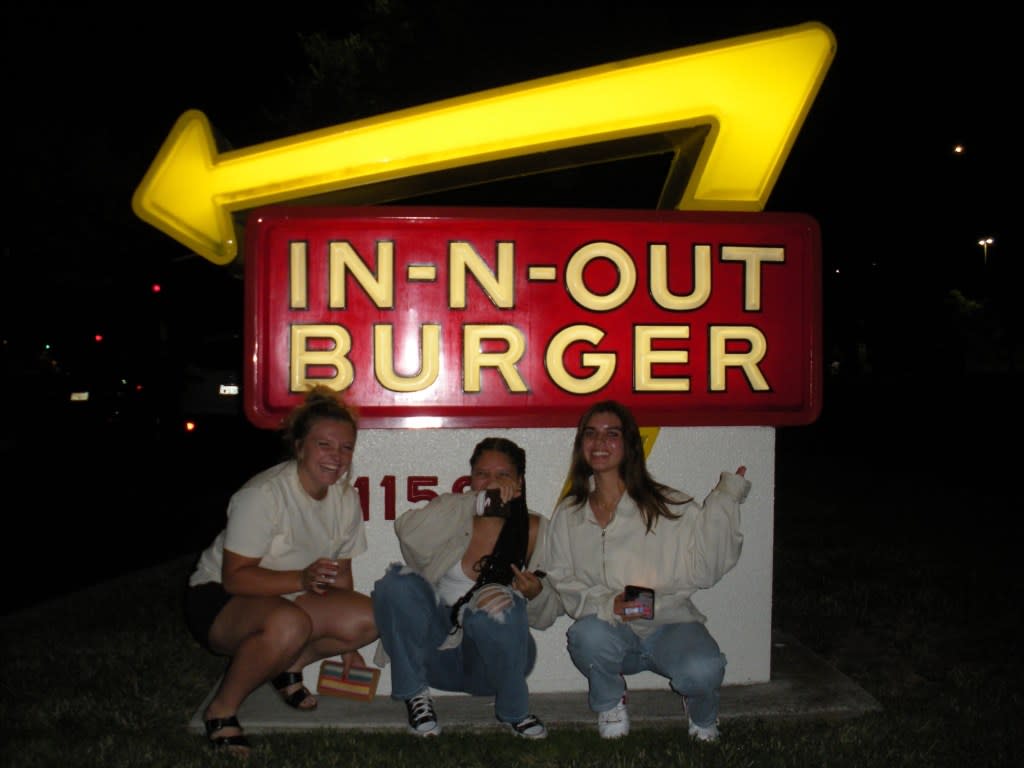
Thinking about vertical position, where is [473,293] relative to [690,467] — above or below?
above

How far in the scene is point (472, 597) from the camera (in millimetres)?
3883

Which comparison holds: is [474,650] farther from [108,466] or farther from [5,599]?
[108,466]

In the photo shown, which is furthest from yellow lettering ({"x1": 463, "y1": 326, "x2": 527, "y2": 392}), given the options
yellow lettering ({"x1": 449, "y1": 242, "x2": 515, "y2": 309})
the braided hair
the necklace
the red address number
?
the necklace

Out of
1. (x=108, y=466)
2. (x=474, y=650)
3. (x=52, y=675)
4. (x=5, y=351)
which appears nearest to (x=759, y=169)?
(x=474, y=650)

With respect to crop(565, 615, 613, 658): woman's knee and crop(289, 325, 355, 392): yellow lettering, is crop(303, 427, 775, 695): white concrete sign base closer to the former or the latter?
crop(289, 325, 355, 392): yellow lettering

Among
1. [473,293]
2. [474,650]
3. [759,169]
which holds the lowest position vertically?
[474,650]

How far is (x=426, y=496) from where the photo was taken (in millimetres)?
4324

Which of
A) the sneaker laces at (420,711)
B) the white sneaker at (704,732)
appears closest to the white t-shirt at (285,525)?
the sneaker laces at (420,711)

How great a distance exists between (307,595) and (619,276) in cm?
199

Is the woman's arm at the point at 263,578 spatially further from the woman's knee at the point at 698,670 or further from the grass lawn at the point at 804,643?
the woman's knee at the point at 698,670

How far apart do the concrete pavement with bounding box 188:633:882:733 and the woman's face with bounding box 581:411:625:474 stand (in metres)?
1.16

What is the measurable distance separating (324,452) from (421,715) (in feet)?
3.84

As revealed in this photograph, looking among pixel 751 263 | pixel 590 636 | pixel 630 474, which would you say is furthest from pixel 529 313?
pixel 590 636

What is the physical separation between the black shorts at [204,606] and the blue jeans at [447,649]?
63 centimetres
